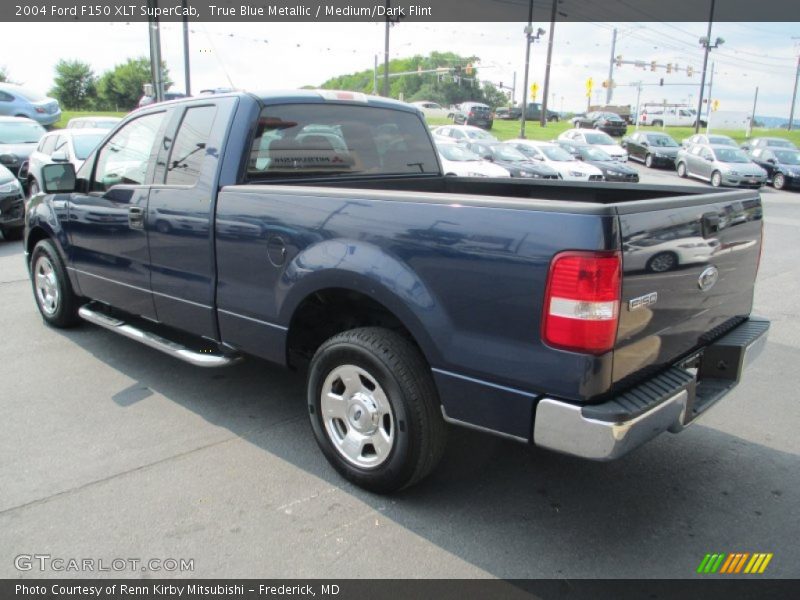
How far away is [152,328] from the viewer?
4.89 metres

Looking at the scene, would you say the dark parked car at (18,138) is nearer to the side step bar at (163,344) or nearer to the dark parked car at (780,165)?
the side step bar at (163,344)

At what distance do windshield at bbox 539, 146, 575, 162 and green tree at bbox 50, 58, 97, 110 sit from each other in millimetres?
53669

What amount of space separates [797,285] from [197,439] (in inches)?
298

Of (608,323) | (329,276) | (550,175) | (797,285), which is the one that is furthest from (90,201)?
(550,175)

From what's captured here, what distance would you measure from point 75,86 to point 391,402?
68651 mm

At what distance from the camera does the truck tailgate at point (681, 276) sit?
2432mm

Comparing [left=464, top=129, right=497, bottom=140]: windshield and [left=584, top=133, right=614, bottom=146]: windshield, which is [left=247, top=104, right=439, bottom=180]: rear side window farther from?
[left=584, top=133, right=614, bottom=146]: windshield

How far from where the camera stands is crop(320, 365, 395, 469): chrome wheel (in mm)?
3037

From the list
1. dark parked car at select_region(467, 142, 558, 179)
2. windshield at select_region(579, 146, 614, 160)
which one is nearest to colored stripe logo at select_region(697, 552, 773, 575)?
dark parked car at select_region(467, 142, 558, 179)

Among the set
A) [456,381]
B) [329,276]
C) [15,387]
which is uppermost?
[329,276]

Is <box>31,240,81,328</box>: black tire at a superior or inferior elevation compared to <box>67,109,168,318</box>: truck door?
inferior

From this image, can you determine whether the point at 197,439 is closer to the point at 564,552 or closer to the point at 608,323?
the point at 564,552

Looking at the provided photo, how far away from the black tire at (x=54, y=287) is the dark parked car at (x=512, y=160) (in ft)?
45.4

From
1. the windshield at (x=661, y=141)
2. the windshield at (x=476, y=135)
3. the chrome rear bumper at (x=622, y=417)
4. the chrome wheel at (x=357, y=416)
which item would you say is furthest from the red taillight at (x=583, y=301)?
the windshield at (x=661, y=141)
